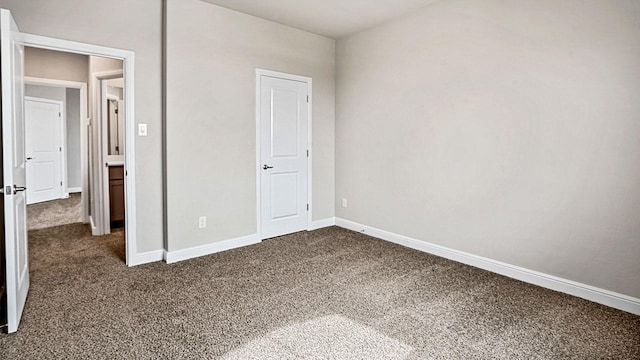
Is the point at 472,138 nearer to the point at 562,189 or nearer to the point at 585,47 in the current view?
the point at 562,189

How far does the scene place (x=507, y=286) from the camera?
2.91 meters

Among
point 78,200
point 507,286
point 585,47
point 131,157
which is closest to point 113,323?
point 131,157

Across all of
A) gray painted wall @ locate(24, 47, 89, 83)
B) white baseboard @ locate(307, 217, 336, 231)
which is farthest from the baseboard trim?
gray painted wall @ locate(24, 47, 89, 83)

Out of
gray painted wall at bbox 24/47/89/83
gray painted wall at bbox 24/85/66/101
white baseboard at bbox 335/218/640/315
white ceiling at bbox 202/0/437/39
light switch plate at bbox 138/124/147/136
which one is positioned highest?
white ceiling at bbox 202/0/437/39

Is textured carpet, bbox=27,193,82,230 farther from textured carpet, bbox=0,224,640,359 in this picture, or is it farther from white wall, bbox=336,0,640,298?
white wall, bbox=336,0,640,298

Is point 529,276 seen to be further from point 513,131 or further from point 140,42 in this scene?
point 140,42

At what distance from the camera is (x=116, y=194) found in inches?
186

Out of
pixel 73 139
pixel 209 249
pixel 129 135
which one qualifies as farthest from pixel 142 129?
pixel 73 139

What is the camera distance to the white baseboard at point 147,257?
3.37 m

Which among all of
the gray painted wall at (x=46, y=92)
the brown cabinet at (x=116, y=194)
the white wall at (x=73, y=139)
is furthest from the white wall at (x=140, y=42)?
the white wall at (x=73, y=139)

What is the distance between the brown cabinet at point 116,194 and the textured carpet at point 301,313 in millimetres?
1157

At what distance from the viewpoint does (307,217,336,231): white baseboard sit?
477 cm

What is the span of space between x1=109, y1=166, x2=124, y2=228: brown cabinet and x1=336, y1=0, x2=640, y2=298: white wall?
10.8ft

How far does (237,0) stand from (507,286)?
3649mm
